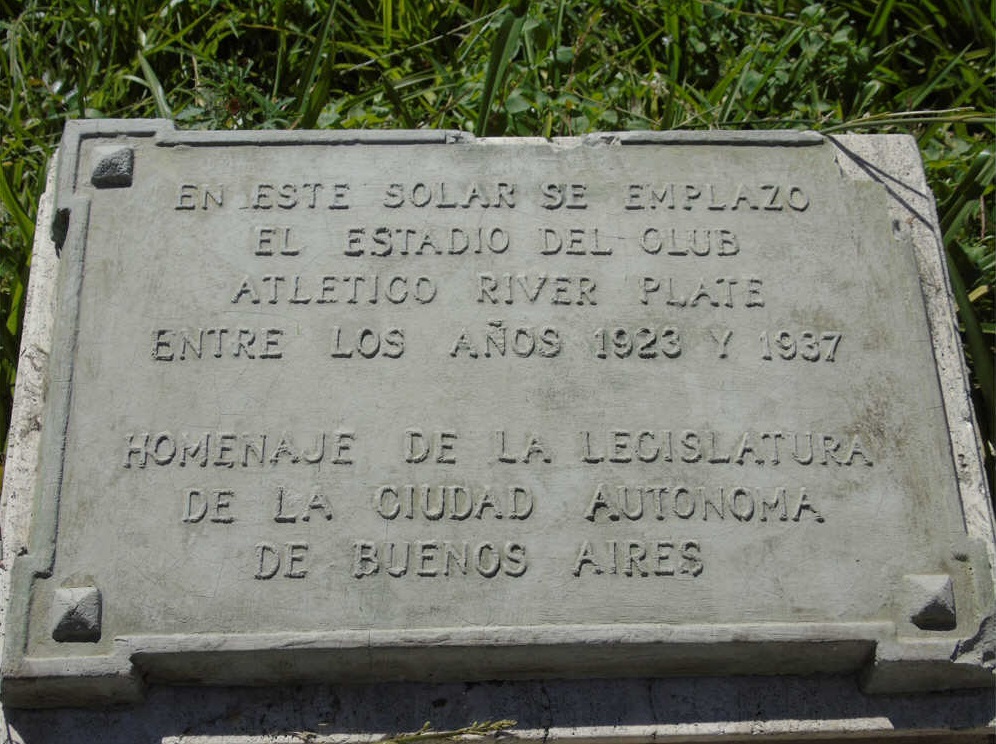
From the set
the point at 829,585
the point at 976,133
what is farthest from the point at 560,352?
the point at 976,133

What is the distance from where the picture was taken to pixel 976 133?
3.57 m

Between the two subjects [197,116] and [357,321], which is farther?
[197,116]

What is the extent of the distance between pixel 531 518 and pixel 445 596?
0.26 metres

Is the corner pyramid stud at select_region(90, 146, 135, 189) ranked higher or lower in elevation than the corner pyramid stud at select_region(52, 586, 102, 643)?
higher

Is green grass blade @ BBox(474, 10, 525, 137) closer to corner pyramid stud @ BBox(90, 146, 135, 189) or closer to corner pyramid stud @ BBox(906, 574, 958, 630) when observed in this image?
corner pyramid stud @ BBox(90, 146, 135, 189)

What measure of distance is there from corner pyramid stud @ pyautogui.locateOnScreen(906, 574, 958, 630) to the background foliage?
4.63 ft

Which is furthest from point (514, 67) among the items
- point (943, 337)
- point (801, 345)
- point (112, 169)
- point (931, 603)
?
point (931, 603)

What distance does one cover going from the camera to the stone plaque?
7.51 ft

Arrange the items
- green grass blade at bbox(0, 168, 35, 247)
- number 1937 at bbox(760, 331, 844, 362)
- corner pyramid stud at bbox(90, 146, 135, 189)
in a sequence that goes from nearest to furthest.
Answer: number 1937 at bbox(760, 331, 844, 362)
corner pyramid stud at bbox(90, 146, 135, 189)
green grass blade at bbox(0, 168, 35, 247)

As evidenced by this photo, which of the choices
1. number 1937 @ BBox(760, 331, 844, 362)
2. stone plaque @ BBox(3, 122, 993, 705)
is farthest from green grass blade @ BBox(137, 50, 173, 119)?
number 1937 @ BBox(760, 331, 844, 362)

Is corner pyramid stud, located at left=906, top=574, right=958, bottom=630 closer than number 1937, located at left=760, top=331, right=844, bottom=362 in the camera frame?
Yes

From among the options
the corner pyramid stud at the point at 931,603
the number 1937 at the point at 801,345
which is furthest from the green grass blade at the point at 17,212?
the corner pyramid stud at the point at 931,603

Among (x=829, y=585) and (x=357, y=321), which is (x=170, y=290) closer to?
(x=357, y=321)

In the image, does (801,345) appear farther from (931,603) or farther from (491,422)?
(491,422)
